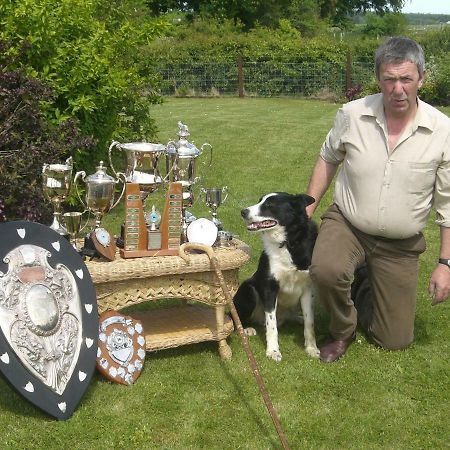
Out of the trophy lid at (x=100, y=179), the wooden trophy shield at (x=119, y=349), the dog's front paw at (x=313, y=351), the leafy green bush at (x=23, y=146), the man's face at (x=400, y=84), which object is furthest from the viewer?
the leafy green bush at (x=23, y=146)

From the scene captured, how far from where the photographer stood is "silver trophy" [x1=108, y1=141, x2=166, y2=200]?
393 cm

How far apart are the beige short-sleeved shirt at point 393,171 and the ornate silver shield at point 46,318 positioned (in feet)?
5.04

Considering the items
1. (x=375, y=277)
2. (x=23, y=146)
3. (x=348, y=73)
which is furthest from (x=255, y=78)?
(x=375, y=277)

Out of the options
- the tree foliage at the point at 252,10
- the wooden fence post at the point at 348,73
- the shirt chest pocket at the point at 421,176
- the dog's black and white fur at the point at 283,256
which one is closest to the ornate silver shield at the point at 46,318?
the dog's black and white fur at the point at 283,256

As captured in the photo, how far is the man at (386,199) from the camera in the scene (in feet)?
12.4

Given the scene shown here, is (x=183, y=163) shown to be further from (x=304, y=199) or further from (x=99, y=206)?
(x=304, y=199)

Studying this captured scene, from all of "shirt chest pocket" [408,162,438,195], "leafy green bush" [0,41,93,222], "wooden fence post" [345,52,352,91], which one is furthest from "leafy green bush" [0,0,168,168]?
"wooden fence post" [345,52,352,91]

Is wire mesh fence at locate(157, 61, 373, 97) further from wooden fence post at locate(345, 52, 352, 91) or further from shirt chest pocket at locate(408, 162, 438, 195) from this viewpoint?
shirt chest pocket at locate(408, 162, 438, 195)

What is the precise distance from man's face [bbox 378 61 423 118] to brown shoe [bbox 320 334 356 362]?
1.32 metres

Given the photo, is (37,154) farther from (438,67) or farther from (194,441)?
(438,67)

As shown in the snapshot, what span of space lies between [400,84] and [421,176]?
19.7 inches

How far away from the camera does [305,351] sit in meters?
4.12

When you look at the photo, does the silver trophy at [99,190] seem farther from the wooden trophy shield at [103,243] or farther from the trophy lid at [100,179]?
the wooden trophy shield at [103,243]

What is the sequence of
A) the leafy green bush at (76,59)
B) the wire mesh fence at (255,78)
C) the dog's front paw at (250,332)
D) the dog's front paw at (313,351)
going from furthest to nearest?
the wire mesh fence at (255,78) < the leafy green bush at (76,59) < the dog's front paw at (250,332) < the dog's front paw at (313,351)
